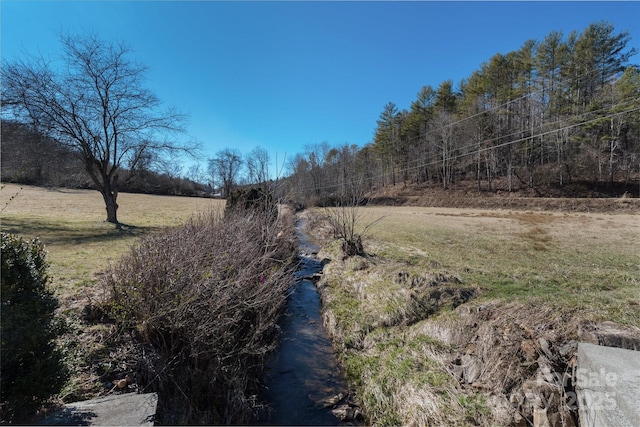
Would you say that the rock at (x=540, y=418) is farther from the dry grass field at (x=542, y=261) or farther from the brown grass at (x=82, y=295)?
the brown grass at (x=82, y=295)

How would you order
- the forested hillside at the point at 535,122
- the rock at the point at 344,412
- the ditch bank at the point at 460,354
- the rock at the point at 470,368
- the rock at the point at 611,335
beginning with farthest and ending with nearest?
1. the forested hillside at the point at 535,122
2. the rock at the point at 344,412
3. the rock at the point at 470,368
4. the rock at the point at 611,335
5. the ditch bank at the point at 460,354

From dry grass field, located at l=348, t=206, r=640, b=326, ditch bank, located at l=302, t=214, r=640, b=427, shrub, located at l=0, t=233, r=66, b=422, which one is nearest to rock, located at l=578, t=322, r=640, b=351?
ditch bank, located at l=302, t=214, r=640, b=427

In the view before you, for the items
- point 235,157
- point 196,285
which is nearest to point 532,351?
point 196,285

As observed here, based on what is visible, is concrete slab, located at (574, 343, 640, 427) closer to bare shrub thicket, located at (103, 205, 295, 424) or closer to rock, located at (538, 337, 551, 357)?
rock, located at (538, 337, 551, 357)

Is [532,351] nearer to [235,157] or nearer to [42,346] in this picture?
[42,346]

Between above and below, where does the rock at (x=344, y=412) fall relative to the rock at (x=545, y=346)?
below

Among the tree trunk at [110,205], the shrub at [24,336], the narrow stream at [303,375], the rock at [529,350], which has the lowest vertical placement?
the narrow stream at [303,375]

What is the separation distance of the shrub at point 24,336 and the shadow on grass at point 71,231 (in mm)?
7795

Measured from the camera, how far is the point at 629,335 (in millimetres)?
3598

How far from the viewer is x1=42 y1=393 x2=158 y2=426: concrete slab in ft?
8.28

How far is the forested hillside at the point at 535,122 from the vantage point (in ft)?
103

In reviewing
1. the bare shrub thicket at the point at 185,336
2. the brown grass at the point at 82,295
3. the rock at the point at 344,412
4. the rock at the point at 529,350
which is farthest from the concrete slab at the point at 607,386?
the brown grass at the point at 82,295

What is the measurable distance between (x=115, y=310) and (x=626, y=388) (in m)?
6.32

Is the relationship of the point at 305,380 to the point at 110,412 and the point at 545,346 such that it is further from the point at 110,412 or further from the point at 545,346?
the point at 545,346
